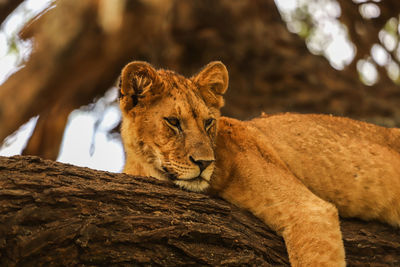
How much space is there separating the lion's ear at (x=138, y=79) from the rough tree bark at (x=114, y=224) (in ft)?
2.94

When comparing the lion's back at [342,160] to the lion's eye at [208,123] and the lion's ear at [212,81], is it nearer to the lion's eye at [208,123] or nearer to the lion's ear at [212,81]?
the lion's ear at [212,81]

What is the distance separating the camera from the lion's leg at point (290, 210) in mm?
3393

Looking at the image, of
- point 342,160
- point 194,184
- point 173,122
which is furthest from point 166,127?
point 342,160

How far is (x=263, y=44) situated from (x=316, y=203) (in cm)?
597

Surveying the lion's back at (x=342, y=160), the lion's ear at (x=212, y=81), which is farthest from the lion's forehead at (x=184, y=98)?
the lion's back at (x=342, y=160)

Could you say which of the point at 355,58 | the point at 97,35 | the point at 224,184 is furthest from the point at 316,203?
the point at 355,58

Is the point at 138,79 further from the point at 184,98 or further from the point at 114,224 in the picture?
the point at 114,224

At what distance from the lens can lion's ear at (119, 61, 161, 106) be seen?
393cm

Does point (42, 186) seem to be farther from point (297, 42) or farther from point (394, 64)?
point (394, 64)

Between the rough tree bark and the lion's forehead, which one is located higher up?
the lion's forehead

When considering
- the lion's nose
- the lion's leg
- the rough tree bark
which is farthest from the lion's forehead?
the rough tree bark

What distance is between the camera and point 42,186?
9.37 feet

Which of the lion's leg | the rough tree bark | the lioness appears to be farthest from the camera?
the lioness

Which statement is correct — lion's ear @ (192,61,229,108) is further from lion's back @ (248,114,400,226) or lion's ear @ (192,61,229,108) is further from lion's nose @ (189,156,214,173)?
lion's nose @ (189,156,214,173)
